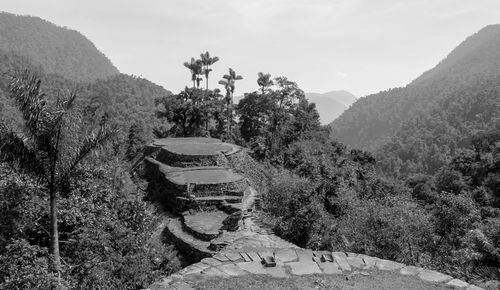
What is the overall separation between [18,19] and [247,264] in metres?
172

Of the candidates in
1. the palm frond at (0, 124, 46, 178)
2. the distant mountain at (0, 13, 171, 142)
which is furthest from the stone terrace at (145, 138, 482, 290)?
the distant mountain at (0, 13, 171, 142)

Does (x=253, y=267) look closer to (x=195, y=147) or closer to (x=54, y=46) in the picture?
(x=195, y=147)

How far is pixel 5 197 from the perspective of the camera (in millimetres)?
9852

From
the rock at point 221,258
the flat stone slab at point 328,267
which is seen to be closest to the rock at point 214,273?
Answer: the rock at point 221,258

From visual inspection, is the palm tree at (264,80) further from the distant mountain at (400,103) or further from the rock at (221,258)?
the distant mountain at (400,103)

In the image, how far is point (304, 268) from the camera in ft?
26.0

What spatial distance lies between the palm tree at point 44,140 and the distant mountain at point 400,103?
98.9 m

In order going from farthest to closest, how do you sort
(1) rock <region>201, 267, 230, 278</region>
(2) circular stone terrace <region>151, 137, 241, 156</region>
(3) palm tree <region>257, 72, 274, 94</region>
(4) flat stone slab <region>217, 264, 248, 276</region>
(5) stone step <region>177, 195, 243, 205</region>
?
(3) palm tree <region>257, 72, 274, 94</region>
(2) circular stone terrace <region>151, 137, 241, 156</region>
(5) stone step <region>177, 195, 243, 205</region>
(4) flat stone slab <region>217, 264, 248, 276</region>
(1) rock <region>201, 267, 230, 278</region>

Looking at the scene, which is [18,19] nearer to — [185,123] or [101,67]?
[101,67]

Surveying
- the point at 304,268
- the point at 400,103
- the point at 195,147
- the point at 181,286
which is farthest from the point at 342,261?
the point at 400,103

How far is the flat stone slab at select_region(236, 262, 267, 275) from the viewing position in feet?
25.5

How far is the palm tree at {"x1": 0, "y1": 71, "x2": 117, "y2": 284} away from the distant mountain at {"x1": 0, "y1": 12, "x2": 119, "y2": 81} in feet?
415

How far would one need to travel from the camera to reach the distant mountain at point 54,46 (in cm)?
13150

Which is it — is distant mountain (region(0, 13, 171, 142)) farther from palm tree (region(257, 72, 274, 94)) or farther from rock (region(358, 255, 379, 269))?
rock (region(358, 255, 379, 269))
